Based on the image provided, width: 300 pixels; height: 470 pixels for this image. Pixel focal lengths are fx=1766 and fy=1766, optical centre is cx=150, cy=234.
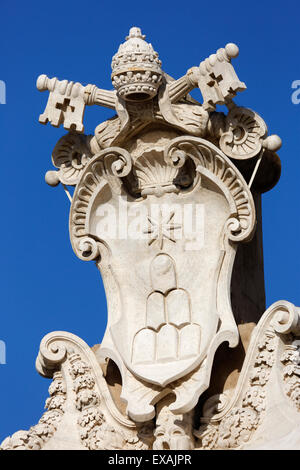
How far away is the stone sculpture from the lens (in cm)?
1978

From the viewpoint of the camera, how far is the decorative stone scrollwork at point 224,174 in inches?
797

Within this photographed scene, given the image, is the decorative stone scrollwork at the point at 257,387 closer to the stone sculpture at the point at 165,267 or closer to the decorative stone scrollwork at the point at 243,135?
the stone sculpture at the point at 165,267

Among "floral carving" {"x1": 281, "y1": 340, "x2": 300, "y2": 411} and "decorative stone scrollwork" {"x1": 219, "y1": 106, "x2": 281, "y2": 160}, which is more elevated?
"decorative stone scrollwork" {"x1": 219, "y1": 106, "x2": 281, "y2": 160}

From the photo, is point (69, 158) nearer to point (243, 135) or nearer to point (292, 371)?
point (243, 135)

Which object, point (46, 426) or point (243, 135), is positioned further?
point (243, 135)

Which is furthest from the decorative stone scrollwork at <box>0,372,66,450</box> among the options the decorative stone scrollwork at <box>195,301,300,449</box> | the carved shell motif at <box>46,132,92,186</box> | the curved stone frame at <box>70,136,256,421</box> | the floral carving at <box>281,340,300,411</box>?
the floral carving at <box>281,340,300,411</box>

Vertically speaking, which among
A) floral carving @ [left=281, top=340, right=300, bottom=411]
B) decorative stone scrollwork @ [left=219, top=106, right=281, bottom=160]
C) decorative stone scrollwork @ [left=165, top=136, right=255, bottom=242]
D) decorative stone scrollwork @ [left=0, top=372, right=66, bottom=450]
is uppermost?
decorative stone scrollwork @ [left=219, top=106, right=281, bottom=160]

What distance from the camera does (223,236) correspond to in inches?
803

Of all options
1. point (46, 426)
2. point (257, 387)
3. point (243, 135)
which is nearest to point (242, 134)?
point (243, 135)

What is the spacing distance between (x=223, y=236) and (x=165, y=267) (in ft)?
2.50

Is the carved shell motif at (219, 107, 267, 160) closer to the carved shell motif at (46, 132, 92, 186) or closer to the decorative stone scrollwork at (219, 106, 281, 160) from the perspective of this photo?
the decorative stone scrollwork at (219, 106, 281, 160)

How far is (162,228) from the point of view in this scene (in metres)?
20.7
